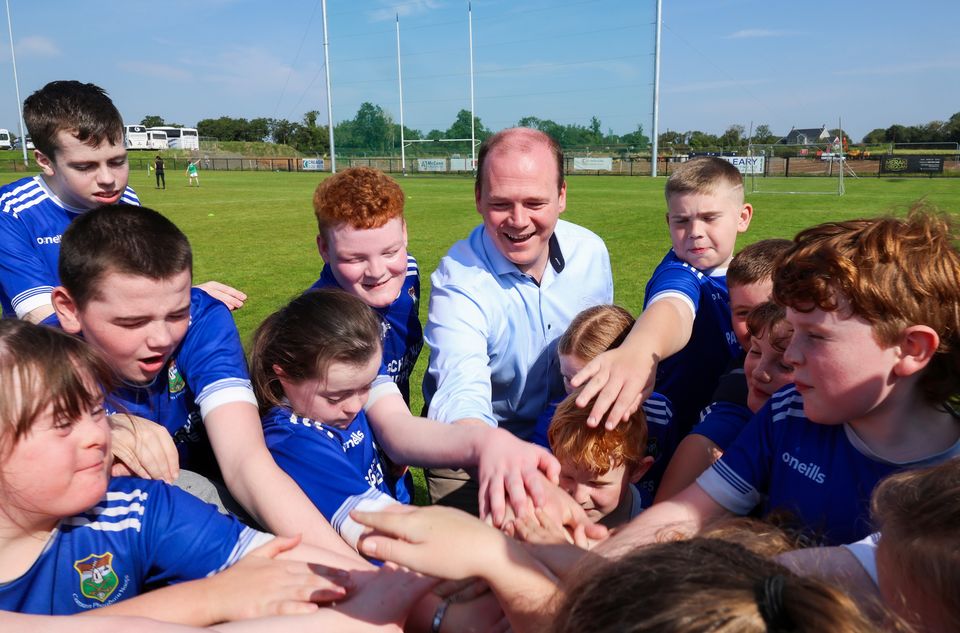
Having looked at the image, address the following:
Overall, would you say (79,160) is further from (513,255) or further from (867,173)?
(867,173)

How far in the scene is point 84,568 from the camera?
1895 mm

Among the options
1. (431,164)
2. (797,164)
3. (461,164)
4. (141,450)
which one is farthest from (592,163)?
(141,450)

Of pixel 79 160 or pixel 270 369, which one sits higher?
pixel 79 160

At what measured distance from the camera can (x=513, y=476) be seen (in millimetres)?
2049

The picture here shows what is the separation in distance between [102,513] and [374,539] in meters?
0.84

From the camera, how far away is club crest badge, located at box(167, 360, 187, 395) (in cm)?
277

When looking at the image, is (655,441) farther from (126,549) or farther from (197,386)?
(126,549)

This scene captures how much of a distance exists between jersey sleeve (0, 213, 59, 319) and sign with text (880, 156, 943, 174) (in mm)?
43381

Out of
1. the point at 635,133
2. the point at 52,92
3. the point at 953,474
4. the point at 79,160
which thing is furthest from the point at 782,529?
the point at 635,133

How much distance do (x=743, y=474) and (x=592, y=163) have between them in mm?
48535

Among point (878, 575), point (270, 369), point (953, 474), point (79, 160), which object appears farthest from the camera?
Answer: point (79, 160)

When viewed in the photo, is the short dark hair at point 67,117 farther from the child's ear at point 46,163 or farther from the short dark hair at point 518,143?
the short dark hair at point 518,143

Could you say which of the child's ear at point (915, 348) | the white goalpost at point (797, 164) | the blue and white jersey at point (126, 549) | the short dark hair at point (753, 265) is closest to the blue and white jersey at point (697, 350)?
the short dark hair at point (753, 265)

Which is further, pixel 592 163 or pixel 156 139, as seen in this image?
pixel 156 139
